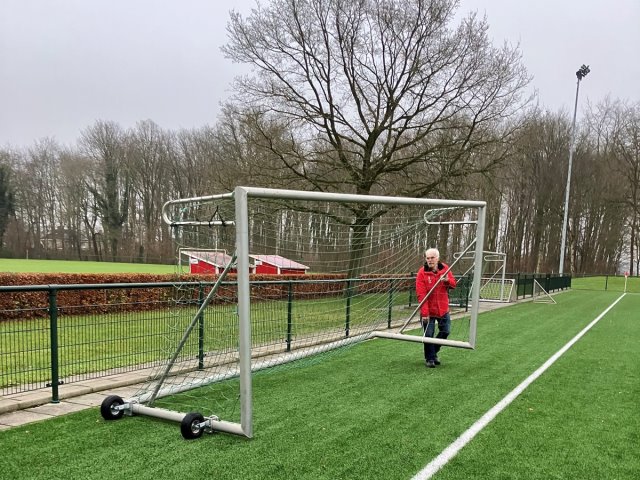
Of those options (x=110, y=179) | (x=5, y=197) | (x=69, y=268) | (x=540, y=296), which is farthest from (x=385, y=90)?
(x=5, y=197)

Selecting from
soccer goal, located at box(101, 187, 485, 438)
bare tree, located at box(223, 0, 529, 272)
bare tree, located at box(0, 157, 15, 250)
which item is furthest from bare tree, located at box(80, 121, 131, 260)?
soccer goal, located at box(101, 187, 485, 438)

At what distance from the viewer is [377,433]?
4.75 m

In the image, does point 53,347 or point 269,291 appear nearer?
point 53,347

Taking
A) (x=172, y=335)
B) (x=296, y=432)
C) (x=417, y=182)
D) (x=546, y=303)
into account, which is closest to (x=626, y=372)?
(x=296, y=432)

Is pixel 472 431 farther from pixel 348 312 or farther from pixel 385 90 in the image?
pixel 385 90

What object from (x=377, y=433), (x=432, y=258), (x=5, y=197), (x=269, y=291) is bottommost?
(x=377, y=433)

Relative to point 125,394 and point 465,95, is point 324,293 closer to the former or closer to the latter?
point 125,394

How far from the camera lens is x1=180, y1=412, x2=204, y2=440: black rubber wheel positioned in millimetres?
4387

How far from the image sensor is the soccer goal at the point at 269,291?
484cm

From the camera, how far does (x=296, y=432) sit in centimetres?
469

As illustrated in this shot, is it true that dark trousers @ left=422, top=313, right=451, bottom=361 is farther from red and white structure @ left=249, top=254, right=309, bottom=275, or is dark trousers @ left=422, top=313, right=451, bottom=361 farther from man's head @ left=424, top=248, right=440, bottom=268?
red and white structure @ left=249, top=254, right=309, bottom=275

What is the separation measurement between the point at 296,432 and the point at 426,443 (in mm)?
1141

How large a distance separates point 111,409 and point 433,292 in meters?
4.77

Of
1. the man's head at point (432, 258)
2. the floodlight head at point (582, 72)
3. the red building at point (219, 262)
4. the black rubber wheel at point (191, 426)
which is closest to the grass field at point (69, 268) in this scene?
the red building at point (219, 262)
